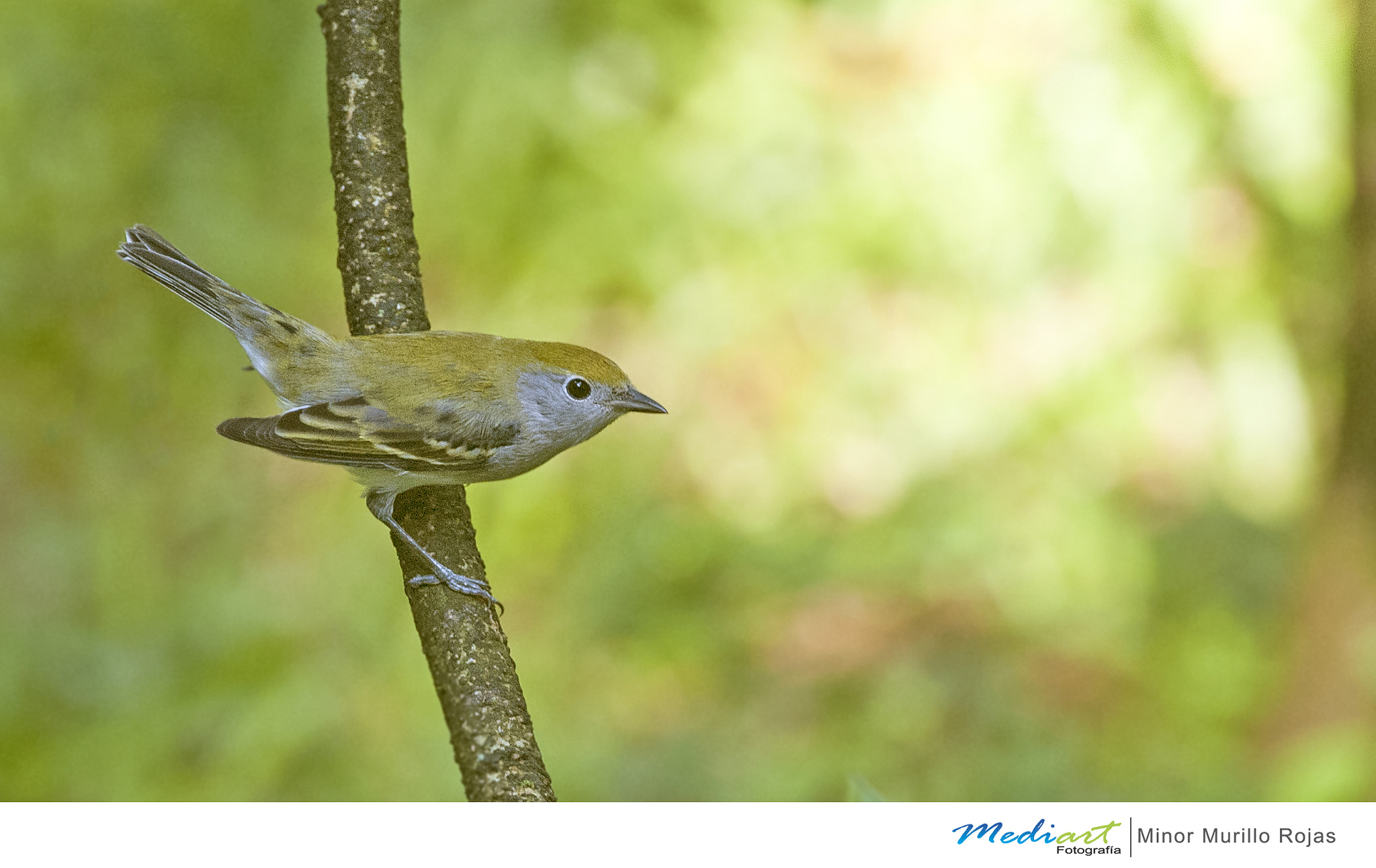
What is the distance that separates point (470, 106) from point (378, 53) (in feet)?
7.29

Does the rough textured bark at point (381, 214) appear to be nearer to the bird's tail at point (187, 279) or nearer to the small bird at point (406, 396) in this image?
the small bird at point (406, 396)

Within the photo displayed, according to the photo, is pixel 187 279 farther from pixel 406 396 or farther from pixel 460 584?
pixel 460 584

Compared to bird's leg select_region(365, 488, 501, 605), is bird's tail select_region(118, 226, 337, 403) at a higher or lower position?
higher

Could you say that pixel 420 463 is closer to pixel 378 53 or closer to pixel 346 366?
pixel 346 366

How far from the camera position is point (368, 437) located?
Result: 2.02 metres

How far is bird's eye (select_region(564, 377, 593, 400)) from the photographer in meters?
2.15

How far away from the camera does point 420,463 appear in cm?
196

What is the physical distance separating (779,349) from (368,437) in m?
2.50

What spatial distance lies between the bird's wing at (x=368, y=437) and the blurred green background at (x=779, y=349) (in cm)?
187
